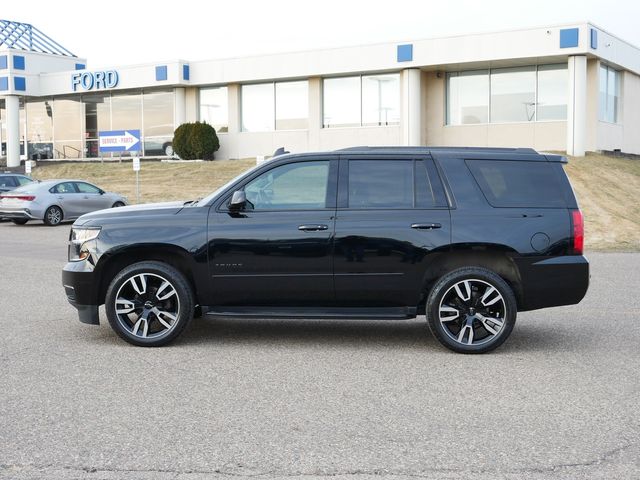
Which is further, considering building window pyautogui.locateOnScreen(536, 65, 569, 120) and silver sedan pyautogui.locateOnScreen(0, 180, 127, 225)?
building window pyautogui.locateOnScreen(536, 65, 569, 120)

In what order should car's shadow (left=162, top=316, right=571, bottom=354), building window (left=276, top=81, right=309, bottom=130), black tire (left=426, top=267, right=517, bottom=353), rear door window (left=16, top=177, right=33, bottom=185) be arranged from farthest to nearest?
1. building window (left=276, top=81, right=309, bottom=130)
2. rear door window (left=16, top=177, right=33, bottom=185)
3. car's shadow (left=162, top=316, right=571, bottom=354)
4. black tire (left=426, top=267, right=517, bottom=353)

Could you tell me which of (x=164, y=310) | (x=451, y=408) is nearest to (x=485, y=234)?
(x=451, y=408)

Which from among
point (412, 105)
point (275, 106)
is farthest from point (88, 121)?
point (412, 105)

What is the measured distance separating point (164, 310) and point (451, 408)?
10.2ft

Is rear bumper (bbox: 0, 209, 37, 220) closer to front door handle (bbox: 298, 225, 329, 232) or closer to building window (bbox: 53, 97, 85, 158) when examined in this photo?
front door handle (bbox: 298, 225, 329, 232)

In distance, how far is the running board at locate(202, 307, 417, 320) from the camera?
7535 mm

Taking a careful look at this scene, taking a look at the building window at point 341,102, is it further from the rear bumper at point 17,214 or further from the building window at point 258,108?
the rear bumper at point 17,214

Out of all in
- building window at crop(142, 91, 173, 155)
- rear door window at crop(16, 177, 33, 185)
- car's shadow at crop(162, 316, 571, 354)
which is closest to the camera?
car's shadow at crop(162, 316, 571, 354)

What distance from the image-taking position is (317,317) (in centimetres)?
755

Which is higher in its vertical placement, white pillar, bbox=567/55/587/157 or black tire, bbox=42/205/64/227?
white pillar, bbox=567/55/587/157

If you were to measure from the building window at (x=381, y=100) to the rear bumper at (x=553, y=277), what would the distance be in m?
30.2

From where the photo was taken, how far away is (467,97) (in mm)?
36469

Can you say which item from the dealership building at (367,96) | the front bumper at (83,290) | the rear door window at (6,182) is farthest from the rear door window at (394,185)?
the dealership building at (367,96)

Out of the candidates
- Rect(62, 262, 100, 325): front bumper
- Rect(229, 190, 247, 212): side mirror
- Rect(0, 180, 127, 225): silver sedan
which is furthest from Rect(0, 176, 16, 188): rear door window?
Rect(229, 190, 247, 212): side mirror
